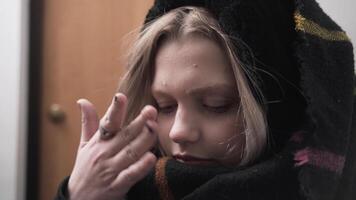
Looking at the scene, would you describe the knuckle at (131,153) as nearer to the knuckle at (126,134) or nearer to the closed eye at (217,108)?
the knuckle at (126,134)

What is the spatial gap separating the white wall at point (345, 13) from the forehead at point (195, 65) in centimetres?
36

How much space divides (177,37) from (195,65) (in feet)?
0.21

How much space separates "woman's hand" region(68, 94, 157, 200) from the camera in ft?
1.52

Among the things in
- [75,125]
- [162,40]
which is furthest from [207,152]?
[75,125]

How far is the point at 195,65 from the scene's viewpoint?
1.73 feet

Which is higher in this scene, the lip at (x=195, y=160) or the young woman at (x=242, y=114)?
the young woman at (x=242, y=114)

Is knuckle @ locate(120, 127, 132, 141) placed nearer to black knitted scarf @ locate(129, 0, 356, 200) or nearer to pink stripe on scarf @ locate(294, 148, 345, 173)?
black knitted scarf @ locate(129, 0, 356, 200)

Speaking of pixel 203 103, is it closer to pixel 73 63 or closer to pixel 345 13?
pixel 345 13

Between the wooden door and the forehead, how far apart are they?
686 mm

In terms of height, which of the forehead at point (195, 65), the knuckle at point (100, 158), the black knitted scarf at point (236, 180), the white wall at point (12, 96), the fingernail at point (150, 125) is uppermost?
the forehead at point (195, 65)

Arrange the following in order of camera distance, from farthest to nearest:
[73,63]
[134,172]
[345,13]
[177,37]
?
[73,63], [345,13], [177,37], [134,172]

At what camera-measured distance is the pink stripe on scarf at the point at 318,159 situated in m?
0.50

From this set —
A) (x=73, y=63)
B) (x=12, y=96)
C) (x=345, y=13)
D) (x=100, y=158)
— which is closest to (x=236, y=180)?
(x=100, y=158)

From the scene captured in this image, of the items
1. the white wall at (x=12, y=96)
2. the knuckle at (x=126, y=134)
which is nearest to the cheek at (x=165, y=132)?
the knuckle at (x=126, y=134)
